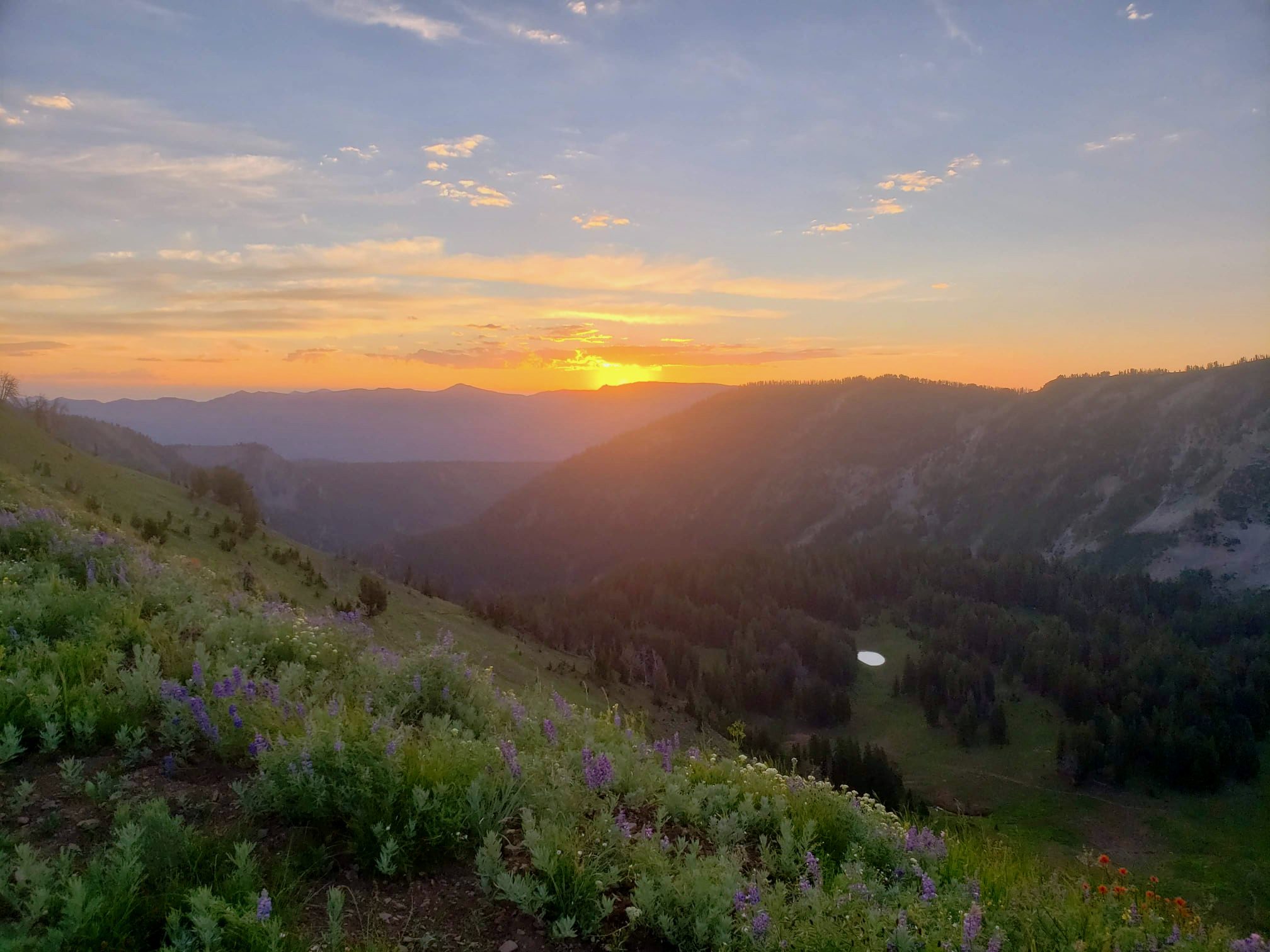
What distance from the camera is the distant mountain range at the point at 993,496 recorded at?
10831cm

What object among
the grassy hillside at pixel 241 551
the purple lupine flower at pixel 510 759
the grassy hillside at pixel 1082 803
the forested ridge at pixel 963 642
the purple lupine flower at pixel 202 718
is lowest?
the grassy hillside at pixel 1082 803

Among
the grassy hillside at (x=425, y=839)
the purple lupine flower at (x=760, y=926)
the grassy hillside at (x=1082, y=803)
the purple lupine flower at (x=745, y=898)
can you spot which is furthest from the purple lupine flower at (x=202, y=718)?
the grassy hillside at (x=1082, y=803)

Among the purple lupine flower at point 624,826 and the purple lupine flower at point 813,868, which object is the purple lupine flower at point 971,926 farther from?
the purple lupine flower at point 624,826

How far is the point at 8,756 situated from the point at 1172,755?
7020cm

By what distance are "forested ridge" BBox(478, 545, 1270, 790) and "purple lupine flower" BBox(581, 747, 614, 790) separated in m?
38.4

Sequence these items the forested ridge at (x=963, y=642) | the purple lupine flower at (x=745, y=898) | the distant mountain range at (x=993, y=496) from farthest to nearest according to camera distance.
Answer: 1. the distant mountain range at (x=993, y=496)
2. the forested ridge at (x=963, y=642)
3. the purple lupine flower at (x=745, y=898)

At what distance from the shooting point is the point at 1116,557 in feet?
357

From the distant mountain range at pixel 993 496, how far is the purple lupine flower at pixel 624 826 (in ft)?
371

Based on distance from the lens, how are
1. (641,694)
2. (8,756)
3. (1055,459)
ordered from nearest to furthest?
(8,756)
(641,694)
(1055,459)

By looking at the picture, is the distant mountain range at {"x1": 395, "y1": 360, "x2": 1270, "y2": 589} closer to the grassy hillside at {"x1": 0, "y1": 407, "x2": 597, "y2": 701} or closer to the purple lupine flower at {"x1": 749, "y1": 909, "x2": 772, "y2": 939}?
the grassy hillside at {"x1": 0, "y1": 407, "x2": 597, "y2": 701}

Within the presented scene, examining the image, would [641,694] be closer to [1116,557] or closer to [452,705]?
[452,705]

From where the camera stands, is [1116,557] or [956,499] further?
[956,499]

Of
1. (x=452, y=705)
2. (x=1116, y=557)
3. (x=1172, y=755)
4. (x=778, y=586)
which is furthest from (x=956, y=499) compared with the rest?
(x=452, y=705)

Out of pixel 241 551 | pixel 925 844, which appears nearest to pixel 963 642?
pixel 241 551
